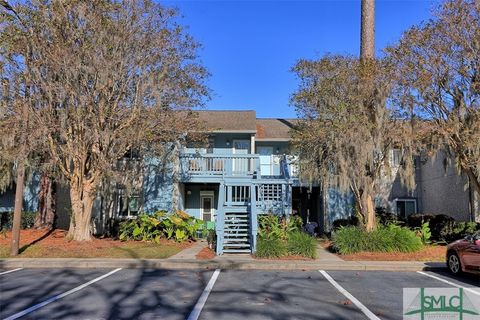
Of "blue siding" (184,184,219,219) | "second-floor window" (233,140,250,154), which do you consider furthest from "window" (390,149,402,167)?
"blue siding" (184,184,219,219)

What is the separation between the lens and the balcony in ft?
67.0

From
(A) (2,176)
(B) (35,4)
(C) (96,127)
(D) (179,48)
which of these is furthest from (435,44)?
(A) (2,176)

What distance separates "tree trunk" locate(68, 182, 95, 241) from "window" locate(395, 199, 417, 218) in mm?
17114

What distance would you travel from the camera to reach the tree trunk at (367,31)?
57.6 feet

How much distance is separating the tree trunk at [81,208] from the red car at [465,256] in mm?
12404

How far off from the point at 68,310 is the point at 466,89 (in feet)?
47.2

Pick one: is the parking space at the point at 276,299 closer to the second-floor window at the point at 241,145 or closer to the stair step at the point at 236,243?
the stair step at the point at 236,243

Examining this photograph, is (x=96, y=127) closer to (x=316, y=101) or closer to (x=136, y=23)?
(x=136, y=23)

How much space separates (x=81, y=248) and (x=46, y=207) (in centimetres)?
603

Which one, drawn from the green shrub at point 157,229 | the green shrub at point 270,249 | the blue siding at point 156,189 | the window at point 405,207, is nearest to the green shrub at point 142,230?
the green shrub at point 157,229

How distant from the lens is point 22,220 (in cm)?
2134

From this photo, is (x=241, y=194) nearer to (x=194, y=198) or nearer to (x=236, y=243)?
(x=236, y=243)

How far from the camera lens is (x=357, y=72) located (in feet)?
51.2

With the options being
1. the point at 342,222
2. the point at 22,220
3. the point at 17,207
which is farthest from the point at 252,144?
the point at 17,207
